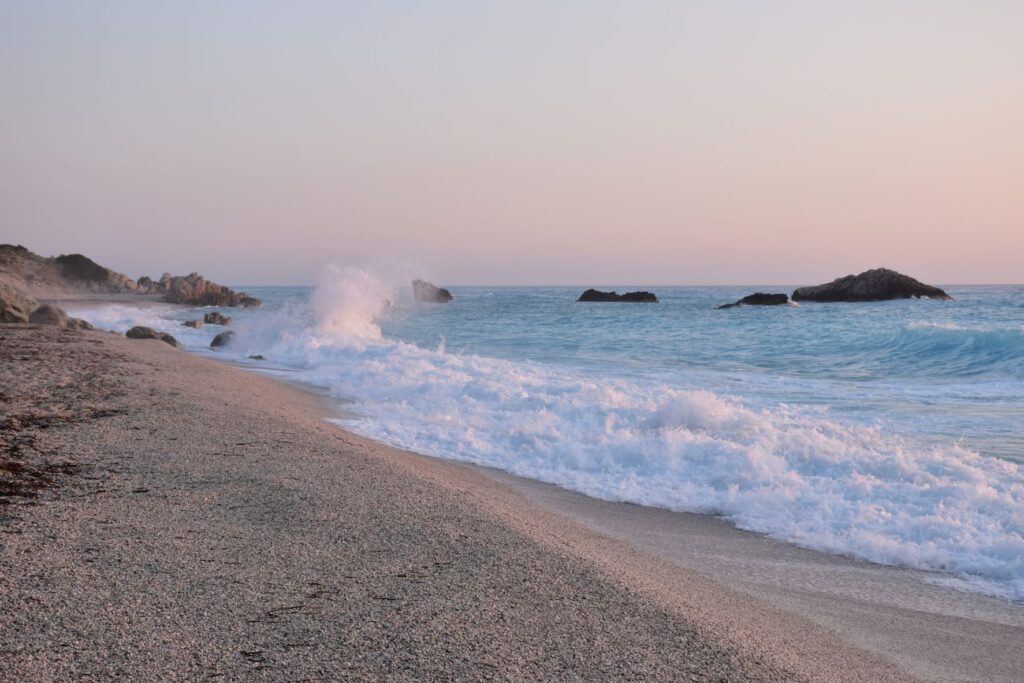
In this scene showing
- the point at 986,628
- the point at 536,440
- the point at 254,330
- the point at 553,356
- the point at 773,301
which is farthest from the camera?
the point at 773,301

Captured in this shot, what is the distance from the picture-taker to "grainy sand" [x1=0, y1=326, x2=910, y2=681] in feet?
9.06

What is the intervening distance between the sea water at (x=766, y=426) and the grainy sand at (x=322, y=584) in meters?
1.65

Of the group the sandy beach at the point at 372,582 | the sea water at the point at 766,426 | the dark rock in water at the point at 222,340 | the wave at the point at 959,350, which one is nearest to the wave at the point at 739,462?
the sea water at the point at 766,426

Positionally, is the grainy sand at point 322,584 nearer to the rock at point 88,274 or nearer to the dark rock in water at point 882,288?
the dark rock in water at point 882,288

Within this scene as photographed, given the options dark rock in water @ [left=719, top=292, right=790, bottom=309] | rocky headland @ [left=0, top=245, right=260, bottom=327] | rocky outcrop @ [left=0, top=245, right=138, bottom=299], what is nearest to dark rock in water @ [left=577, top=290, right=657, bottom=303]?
dark rock in water @ [left=719, top=292, right=790, bottom=309]

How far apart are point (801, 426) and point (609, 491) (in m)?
3.09

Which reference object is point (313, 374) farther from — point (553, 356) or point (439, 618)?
point (439, 618)

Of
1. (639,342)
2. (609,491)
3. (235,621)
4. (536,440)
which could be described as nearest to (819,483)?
(609,491)

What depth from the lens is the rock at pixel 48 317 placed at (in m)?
16.8

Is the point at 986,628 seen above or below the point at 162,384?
below

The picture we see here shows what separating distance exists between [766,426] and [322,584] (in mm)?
6025

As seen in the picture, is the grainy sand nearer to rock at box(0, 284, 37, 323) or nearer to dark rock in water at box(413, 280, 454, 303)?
rock at box(0, 284, 37, 323)

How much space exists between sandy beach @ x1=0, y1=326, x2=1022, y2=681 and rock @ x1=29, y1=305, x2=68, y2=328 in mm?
11867

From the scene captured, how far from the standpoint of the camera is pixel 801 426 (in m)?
8.64
